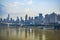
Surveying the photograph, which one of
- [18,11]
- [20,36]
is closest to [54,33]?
[20,36]

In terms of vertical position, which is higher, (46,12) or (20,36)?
(46,12)

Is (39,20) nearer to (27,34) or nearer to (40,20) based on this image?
(40,20)

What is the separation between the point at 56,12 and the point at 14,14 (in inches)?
32.4

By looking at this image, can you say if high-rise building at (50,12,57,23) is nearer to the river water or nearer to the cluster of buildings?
the cluster of buildings

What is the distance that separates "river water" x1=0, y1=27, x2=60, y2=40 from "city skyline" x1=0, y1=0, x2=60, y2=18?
0.28m

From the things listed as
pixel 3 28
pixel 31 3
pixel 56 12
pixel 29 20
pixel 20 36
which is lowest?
pixel 20 36

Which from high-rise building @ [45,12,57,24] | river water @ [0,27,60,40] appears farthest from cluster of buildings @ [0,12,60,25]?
river water @ [0,27,60,40]

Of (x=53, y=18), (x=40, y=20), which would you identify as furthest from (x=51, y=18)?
(x=40, y=20)

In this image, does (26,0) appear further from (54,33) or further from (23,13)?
(54,33)

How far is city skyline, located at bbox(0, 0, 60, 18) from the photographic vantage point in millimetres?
2342

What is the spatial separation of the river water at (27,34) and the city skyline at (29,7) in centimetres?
28

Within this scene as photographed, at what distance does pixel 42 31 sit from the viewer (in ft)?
7.63

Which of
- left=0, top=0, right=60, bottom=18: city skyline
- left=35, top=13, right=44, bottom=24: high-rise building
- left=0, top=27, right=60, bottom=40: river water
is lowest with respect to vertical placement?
left=0, top=27, right=60, bottom=40: river water

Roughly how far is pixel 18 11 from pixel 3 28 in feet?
1.49
